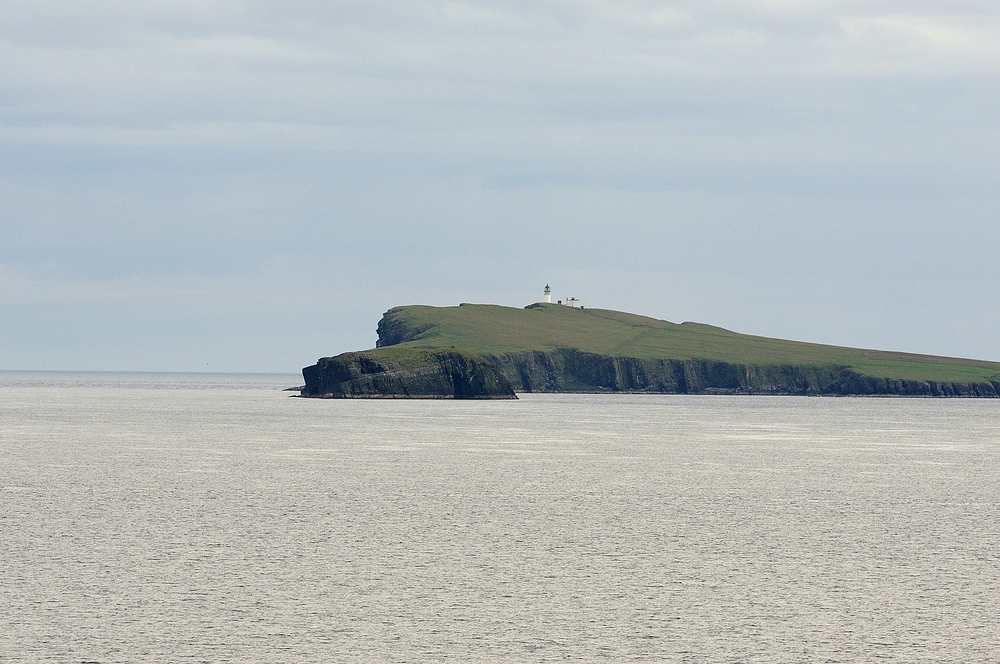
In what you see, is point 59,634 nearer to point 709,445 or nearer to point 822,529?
point 822,529

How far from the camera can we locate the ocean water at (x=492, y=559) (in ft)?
79.0

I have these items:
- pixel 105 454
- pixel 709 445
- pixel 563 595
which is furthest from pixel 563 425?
pixel 563 595

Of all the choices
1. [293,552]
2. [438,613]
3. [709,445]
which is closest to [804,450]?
[709,445]

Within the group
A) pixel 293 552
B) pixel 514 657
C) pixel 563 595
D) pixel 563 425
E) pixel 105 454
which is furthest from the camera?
pixel 563 425

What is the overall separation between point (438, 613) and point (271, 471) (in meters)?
40.9

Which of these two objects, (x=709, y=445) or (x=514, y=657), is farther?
(x=709, y=445)

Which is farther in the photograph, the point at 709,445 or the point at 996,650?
the point at 709,445

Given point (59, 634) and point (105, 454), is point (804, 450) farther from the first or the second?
point (59, 634)

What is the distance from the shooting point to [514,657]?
22828 millimetres

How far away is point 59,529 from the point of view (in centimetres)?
4009

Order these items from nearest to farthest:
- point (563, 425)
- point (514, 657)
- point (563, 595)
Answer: point (514, 657) < point (563, 595) < point (563, 425)

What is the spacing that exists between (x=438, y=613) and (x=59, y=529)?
61.3 feet

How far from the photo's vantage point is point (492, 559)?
34688 millimetres

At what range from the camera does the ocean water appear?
949 inches
